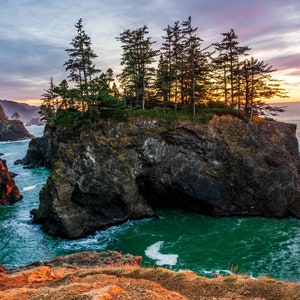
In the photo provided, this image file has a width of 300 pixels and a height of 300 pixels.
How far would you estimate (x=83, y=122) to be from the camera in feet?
141

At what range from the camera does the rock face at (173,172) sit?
39062mm

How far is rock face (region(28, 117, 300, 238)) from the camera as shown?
39062 millimetres

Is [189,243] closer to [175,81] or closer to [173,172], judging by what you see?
[173,172]

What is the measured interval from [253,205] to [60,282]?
107 feet

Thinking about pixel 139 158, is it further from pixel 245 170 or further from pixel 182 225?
pixel 245 170

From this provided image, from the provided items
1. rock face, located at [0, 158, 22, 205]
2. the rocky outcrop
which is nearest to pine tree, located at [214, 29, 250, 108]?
rock face, located at [0, 158, 22, 205]

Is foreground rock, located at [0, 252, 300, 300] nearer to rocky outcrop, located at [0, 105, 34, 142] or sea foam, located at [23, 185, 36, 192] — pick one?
sea foam, located at [23, 185, 36, 192]

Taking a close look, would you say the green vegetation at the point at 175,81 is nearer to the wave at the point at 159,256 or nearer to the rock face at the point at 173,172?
the rock face at the point at 173,172

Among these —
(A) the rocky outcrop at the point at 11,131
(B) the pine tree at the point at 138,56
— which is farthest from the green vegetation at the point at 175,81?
(A) the rocky outcrop at the point at 11,131

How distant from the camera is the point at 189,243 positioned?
109ft

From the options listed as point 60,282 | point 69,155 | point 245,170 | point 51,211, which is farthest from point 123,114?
point 60,282

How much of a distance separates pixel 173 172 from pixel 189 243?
455 inches

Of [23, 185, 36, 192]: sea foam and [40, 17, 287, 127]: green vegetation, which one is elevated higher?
[40, 17, 287, 127]: green vegetation

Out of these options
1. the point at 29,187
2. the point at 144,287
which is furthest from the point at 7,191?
the point at 144,287
